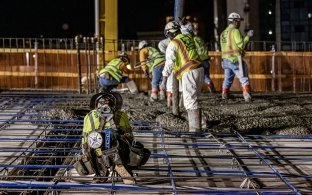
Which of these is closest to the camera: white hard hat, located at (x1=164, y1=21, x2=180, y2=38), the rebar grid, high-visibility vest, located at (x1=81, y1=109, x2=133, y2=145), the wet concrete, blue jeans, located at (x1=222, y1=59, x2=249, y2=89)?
the rebar grid

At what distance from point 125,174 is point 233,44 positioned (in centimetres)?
654

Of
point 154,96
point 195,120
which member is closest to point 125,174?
point 195,120

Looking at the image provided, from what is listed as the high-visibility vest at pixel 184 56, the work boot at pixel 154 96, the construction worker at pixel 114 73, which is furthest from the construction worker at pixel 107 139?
the construction worker at pixel 114 73

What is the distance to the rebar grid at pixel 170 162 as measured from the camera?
19.0ft

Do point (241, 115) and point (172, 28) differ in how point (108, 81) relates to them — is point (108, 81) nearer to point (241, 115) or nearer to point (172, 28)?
point (241, 115)

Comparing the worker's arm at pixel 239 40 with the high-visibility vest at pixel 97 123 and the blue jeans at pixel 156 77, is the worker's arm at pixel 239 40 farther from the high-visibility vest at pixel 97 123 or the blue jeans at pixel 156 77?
the high-visibility vest at pixel 97 123

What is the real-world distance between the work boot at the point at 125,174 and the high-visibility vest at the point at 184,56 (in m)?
3.44

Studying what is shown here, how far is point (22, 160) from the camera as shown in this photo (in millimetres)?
7320

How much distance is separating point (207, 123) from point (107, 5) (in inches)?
367

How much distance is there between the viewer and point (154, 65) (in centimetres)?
1331

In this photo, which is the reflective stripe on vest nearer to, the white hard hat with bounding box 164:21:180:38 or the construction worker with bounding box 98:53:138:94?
the construction worker with bounding box 98:53:138:94

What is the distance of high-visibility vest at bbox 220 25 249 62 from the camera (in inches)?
465

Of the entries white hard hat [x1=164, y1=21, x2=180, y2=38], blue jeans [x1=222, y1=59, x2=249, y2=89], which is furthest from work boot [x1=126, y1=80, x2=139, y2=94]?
white hard hat [x1=164, y1=21, x2=180, y2=38]

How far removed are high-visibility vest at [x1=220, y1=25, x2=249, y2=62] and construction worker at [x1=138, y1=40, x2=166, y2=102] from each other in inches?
69.0
